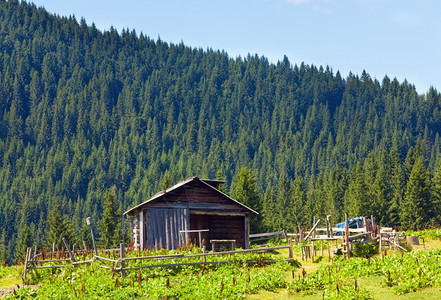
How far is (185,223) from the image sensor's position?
4300 centimetres

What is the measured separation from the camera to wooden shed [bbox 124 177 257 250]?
42594mm

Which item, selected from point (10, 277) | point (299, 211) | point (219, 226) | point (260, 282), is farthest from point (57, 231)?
point (260, 282)

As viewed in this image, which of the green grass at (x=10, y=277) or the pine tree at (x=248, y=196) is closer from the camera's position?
the green grass at (x=10, y=277)

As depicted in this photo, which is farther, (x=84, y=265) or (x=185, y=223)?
(x=185, y=223)

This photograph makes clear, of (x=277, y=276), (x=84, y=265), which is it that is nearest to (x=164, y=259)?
(x=84, y=265)

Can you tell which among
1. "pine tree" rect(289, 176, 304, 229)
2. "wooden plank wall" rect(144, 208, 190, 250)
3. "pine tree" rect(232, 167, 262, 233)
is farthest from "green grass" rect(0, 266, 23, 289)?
"pine tree" rect(289, 176, 304, 229)

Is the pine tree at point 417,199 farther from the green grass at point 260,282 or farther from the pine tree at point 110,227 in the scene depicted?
the green grass at point 260,282

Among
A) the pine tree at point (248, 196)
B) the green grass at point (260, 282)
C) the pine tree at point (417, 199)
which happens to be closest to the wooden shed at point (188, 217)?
the green grass at point (260, 282)

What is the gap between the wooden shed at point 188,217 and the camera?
140ft

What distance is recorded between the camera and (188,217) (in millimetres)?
43188

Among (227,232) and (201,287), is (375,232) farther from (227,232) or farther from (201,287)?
(201,287)

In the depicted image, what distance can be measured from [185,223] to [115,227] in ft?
142

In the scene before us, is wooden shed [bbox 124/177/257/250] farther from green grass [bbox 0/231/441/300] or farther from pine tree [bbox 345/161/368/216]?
pine tree [bbox 345/161/368/216]

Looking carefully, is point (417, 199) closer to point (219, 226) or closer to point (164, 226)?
point (219, 226)
